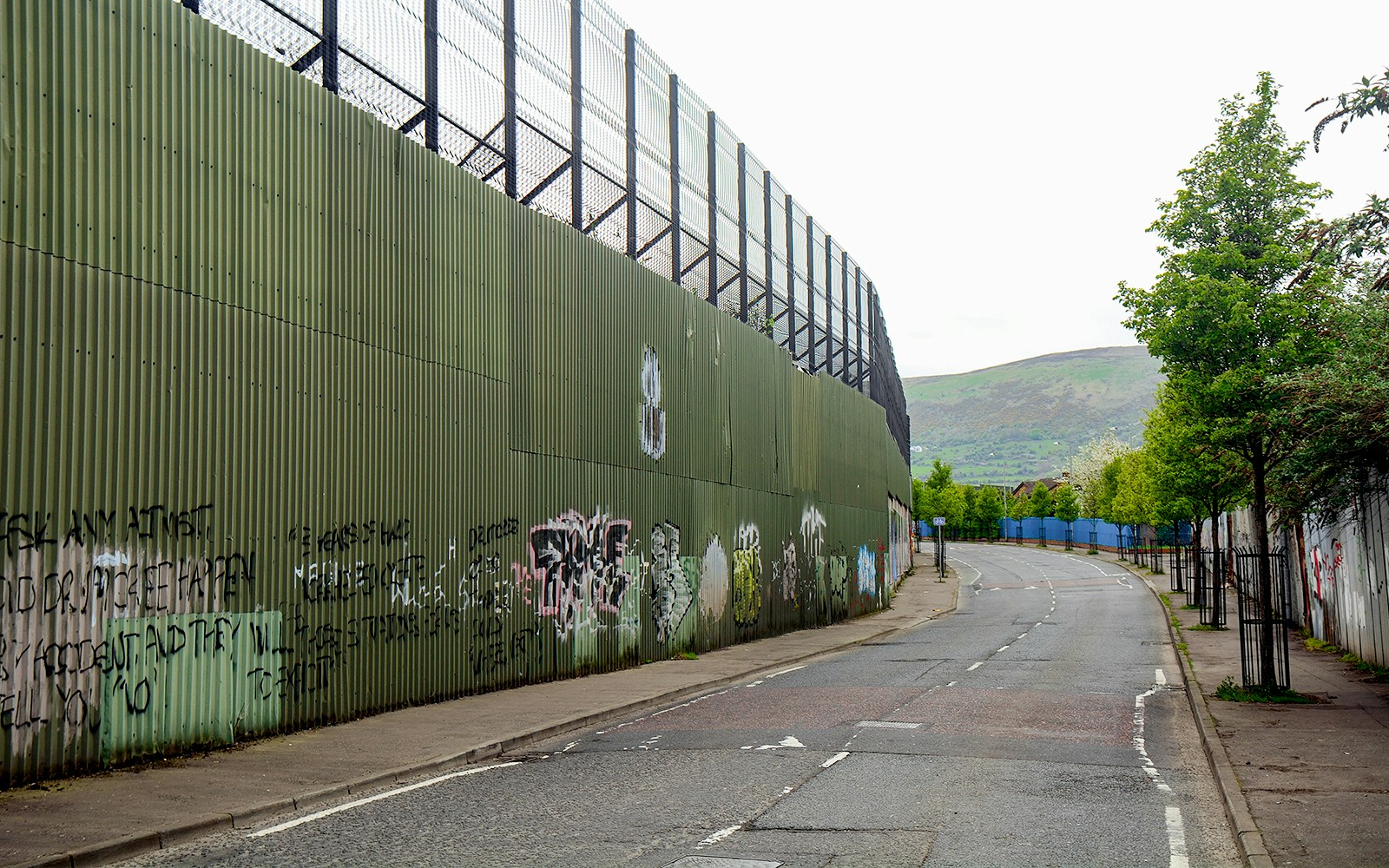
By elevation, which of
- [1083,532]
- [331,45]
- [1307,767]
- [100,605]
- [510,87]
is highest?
[510,87]

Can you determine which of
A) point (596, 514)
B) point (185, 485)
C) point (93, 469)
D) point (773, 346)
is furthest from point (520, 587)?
point (773, 346)

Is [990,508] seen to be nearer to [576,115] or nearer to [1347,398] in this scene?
[576,115]

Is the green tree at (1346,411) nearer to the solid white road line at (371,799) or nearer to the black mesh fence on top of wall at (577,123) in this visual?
the solid white road line at (371,799)

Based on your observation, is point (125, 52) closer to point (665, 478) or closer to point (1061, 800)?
point (1061, 800)

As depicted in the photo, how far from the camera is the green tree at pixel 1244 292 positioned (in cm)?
1680

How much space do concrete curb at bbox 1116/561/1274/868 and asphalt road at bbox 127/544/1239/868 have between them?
0.43 ft

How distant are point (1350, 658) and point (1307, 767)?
11626mm

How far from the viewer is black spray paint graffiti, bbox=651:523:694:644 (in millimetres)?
23703

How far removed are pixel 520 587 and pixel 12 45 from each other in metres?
10.6

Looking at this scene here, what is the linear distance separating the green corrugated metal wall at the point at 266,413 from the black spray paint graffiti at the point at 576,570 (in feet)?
0.22

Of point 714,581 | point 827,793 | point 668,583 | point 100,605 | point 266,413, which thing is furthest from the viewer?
point 714,581

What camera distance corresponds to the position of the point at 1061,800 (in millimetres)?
9758

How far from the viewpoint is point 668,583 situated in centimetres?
2428

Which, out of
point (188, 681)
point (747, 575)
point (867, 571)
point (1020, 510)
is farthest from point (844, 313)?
point (1020, 510)
